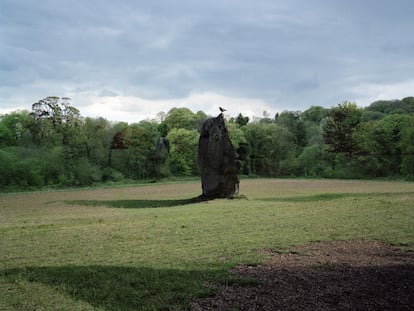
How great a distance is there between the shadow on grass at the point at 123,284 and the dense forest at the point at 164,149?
3784cm

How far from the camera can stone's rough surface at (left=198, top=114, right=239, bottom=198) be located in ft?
77.7

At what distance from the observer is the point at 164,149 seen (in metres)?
59.8

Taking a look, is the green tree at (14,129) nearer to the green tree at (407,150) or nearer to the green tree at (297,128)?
the green tree at (407,150)

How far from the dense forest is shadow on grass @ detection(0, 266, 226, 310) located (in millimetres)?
37839

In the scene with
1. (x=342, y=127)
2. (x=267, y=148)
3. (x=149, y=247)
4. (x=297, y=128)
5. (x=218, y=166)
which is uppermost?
(x=297, y=128)

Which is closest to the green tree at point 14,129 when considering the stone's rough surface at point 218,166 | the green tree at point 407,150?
the stone's rough surface at point 218,166

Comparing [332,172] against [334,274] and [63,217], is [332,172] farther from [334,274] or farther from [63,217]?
[334,274]

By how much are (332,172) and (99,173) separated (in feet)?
124

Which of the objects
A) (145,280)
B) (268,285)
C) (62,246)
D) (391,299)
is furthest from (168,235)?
(391,299)

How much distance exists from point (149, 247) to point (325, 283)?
15.2 ft

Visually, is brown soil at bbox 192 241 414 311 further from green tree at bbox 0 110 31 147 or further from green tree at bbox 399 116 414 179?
green tree at bbox 0 110 31 147

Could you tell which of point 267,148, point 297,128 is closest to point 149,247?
point 267,148

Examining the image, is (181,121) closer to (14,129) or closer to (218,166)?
(14,129)

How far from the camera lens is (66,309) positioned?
532cm
